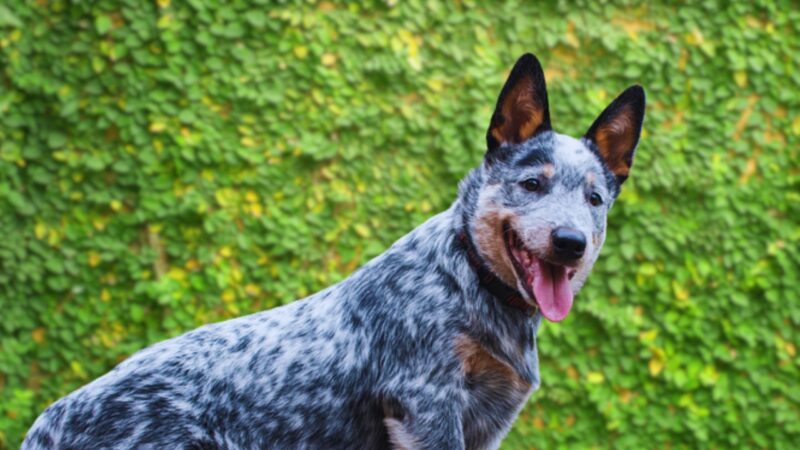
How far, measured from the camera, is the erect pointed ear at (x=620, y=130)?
123 inches

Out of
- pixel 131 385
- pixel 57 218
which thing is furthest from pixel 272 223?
pixel 131 385

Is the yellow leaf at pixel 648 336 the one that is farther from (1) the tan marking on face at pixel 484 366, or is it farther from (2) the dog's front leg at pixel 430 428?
(2) the dog's front leg at pixel 430 428

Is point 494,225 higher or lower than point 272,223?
higher

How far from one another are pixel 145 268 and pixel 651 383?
3.16 meters

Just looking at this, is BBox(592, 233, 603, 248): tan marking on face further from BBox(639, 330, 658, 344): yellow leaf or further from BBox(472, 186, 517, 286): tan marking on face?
BBox(639, 330, 658, 344): yellow leaf

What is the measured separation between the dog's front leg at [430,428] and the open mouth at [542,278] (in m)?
0.42

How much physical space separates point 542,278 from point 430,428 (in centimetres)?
56

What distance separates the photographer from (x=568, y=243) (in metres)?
2.79

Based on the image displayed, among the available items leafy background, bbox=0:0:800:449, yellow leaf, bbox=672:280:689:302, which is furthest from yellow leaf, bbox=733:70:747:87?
yellow leaf, bbox=672:280:689:302

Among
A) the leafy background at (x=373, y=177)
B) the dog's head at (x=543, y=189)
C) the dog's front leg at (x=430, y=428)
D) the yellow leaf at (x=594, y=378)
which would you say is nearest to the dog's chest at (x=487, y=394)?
the dog's front leg at (x=430, y=428)

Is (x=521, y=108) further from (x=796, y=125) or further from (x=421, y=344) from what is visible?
(x=796, y=125)

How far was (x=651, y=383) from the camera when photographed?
19.6 ft

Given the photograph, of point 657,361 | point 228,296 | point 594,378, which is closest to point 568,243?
point 228,296

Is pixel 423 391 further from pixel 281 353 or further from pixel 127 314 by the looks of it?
pixel 127 314
